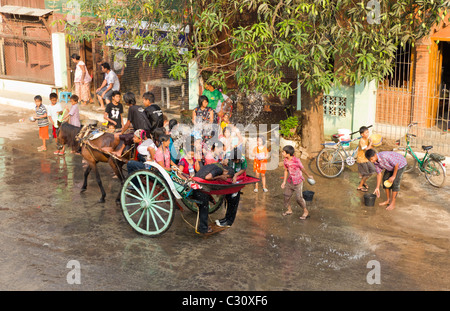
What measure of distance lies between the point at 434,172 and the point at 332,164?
6.68ft

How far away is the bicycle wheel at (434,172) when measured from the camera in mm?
11563

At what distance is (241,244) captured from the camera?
9.09 m

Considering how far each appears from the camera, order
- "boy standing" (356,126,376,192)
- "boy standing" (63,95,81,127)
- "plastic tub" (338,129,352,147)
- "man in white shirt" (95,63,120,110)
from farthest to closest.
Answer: "man in white shirt" (95,63,120,110)
"boy standing" (63,95,81,127)
"plastic tub" (338,129,352,147)
"boy standing" (356,126,376,192)

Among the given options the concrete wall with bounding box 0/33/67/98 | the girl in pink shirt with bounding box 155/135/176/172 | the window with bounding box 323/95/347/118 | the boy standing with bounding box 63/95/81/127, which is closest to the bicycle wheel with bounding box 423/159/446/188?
the window with bounding box 323/95/347/118

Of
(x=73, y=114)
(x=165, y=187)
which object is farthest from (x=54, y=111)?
(x=165, y=187)

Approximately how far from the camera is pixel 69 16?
1956 cm

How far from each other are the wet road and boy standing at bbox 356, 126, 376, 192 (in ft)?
0.89

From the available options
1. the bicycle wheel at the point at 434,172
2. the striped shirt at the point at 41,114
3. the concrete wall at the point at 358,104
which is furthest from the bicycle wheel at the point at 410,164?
the striped shirt at the point at 41,114

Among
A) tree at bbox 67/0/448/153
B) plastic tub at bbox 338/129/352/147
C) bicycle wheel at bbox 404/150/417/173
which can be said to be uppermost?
tree at bbox 67/0/448/153

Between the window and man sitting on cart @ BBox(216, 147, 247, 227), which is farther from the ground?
the window

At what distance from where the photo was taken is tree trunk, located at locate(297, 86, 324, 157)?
45.1 feet

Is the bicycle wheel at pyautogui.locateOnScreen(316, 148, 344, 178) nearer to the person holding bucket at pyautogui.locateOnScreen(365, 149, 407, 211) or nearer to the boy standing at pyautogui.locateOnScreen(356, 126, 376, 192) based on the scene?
the boy standing at pyautogui.locateOnScreen(356, 126, 376, 192)

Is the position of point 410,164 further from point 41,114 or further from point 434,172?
point 41,114
